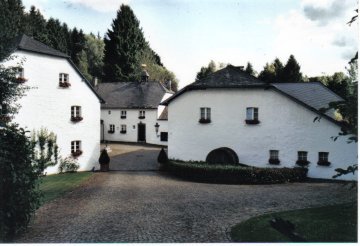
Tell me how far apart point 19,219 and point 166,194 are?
8900 mm

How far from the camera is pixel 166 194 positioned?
18766mm

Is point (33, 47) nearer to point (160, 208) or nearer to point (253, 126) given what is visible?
point (160, 208)

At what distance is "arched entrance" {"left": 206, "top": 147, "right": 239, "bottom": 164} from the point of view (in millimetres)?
26250

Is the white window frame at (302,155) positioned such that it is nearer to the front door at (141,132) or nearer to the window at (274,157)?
the window at (274,157)

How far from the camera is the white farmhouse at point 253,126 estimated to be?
78.2 feet

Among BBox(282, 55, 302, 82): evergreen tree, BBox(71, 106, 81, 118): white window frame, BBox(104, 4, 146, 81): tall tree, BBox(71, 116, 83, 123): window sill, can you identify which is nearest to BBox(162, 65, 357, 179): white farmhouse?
BBox(71, 116, 83, 123): window sill

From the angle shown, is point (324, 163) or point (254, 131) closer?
point (324, 163)

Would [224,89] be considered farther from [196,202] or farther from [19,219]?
[19,219]

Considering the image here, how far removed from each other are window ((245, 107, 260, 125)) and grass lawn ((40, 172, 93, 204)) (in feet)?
41.7

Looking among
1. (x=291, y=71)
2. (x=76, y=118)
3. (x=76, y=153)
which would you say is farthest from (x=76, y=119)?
(x=291, y=71)

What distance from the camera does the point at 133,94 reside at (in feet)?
160

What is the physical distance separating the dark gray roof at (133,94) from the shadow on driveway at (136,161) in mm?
10168

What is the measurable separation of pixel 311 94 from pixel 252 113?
5.64 metres

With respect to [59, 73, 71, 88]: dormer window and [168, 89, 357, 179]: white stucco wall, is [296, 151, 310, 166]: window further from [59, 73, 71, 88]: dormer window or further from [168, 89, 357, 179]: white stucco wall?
[59, 73, 71, 88]: dormer window
